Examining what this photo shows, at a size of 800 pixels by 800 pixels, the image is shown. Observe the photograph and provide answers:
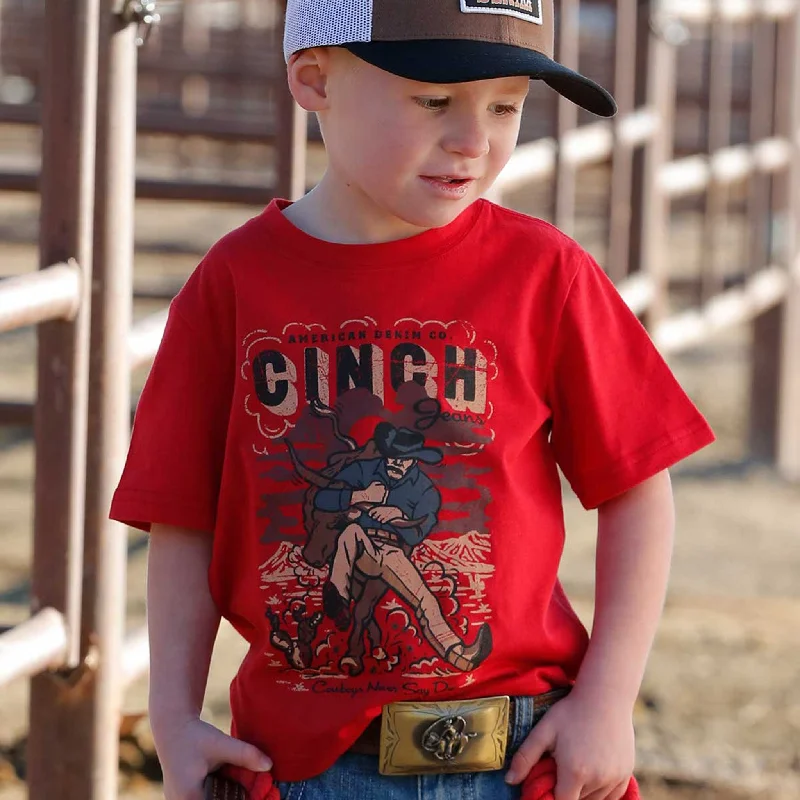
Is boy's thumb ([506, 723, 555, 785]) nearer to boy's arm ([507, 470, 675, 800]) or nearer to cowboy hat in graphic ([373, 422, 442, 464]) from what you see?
boy's arm ([507, 470, 675, 800])

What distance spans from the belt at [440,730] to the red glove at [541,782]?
3cm

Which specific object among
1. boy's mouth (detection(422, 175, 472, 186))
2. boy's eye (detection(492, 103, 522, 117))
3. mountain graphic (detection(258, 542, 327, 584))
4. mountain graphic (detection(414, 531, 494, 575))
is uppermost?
boy's eye (detection(492, 103, 522, 117))

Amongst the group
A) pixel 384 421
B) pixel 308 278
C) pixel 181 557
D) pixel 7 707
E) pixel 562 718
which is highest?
Result: pixel 308 278

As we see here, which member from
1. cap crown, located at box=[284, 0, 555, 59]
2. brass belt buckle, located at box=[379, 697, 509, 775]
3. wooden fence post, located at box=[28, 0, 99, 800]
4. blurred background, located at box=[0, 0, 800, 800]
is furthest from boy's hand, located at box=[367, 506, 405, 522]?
wooden fence post, located at box=[28, 0, 99, 800]

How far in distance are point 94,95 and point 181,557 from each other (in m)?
0.84

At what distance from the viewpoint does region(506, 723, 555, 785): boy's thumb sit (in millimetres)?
1471

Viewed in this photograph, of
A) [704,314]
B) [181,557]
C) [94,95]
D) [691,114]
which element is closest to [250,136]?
[704,314]

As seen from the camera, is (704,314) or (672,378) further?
(704,314)

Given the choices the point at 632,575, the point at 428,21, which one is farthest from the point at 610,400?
the point at 428,21

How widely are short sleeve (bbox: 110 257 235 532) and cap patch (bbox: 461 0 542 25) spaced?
13.6 inches

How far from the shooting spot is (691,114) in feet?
46.2

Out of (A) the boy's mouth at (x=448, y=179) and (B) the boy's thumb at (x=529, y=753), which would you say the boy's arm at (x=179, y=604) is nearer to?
(B) the boy's thumb at (x=529, y=753)

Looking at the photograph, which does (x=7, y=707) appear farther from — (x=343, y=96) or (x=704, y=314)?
(x=704, y=314)

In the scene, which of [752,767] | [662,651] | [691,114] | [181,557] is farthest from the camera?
[691,114]
